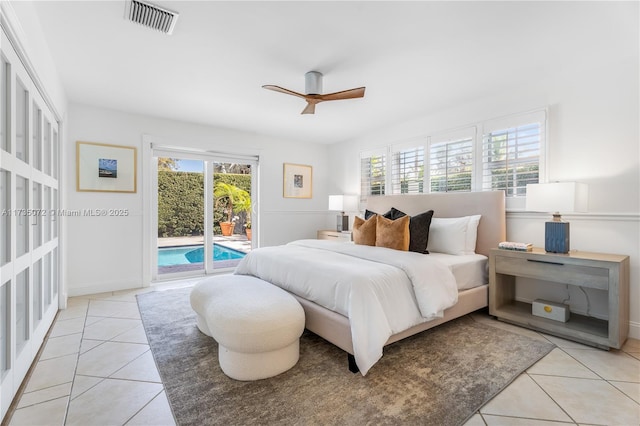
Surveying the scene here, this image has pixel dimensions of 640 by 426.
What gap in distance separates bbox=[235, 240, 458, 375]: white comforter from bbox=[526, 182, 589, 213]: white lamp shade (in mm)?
1077

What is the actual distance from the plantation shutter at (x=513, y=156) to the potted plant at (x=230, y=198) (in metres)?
3.80

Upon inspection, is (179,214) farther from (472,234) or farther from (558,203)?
(558,203)

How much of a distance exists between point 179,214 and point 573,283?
4986 mm

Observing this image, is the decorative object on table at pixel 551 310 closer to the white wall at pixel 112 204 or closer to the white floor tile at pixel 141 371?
the white floor tile at pixel 141 371

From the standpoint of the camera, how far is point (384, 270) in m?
2.33

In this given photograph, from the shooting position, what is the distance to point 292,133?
5340 mm

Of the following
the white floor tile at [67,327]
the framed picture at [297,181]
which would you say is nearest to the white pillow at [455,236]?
the framed picture at [297,181]

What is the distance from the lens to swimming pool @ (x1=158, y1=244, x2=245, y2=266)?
15.8 feet

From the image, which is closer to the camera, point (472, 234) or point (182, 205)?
point (472, 234)

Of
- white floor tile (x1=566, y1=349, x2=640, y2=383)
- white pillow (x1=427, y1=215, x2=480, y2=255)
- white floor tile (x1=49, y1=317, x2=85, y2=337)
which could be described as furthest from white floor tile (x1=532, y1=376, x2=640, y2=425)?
white floor tile (x1=49, y1=317, x2=85, y2=337)

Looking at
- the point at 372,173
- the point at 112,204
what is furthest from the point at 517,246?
the point at 112,204

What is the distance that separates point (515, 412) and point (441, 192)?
2881mm

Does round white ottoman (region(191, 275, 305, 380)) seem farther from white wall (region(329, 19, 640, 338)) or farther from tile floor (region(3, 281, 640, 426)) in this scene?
white wall (region(329, 19, 640, 338))

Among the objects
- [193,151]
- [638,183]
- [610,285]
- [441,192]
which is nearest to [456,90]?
[441,192]
